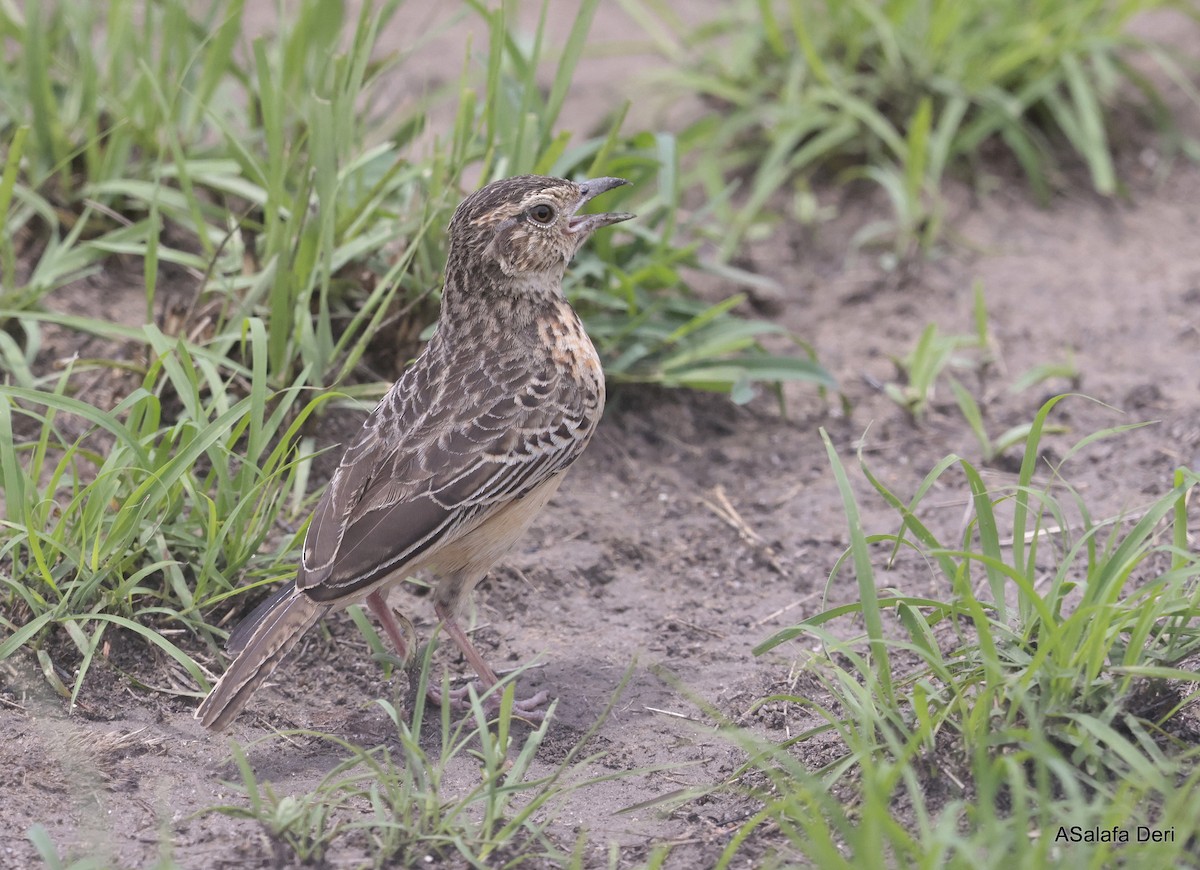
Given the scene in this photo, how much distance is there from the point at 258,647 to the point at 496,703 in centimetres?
99

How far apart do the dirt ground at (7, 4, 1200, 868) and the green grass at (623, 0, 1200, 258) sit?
0.95 feet

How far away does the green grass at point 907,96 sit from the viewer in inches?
310

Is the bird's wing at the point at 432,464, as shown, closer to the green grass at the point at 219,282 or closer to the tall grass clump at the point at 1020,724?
the green grass at the point at 219,282

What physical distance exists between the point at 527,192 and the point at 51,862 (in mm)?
2787

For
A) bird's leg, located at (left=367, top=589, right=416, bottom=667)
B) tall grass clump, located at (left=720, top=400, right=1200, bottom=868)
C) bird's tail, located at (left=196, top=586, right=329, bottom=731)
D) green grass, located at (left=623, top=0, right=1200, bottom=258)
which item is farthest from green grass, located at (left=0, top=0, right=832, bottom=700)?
tall grass clump, located at (left=720, top=400, right=1200, bottom=868)

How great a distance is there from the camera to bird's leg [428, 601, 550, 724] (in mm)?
4844

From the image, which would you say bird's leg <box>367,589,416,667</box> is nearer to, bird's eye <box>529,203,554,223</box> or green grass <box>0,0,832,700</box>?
green grass <box>0,0,832,700</box>

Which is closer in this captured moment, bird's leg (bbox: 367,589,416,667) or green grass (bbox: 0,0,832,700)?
green grass (bbox: 0,0,832,700)

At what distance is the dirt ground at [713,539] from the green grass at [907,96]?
0.29m

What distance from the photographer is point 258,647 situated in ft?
14.3

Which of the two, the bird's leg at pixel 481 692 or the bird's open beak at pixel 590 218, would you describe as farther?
the bird's open beak at pixel 590 218

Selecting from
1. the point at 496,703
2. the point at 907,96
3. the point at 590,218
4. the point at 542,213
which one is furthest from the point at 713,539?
the point at 907,96

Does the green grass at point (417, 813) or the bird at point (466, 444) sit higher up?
the bird at point (466, 444)

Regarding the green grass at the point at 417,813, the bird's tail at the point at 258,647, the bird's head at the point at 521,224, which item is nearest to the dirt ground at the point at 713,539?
the green grass at the point at 417,813
